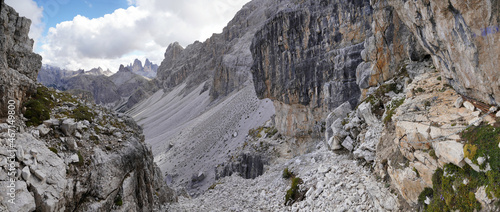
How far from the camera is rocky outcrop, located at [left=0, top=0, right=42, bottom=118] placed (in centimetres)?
950

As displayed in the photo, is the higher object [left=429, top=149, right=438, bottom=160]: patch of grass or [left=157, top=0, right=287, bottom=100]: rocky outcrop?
[left=157, top=0, right=287, bottom=100]: rocky outcrop

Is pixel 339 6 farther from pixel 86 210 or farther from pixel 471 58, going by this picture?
pixel 86 210

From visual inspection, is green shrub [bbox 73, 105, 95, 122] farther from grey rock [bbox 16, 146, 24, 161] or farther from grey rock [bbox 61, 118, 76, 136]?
grey rock [bbox 16, 146, 24, 161]

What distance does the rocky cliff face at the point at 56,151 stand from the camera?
797 centimetres

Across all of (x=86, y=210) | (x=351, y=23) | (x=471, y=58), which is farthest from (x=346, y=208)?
(x=351, y=23)

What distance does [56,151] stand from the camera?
9.80 meters

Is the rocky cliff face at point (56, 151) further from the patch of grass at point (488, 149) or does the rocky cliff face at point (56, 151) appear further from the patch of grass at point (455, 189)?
the patch of grass at point (488, 149)

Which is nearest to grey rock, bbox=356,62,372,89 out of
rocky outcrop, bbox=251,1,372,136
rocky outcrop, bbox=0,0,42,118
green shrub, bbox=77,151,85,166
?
rocky outcrop, bbox=251,1,372,136

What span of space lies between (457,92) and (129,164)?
49.8 feet

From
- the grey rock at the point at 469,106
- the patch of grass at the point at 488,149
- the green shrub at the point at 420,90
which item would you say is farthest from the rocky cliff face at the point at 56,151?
the green shrub at the point at 420,90

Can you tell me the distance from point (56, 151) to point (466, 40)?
1557cm

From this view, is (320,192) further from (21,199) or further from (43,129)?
(43,129)

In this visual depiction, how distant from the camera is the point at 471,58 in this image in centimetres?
834

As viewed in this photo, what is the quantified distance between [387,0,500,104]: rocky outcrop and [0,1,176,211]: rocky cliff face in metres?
14.6
